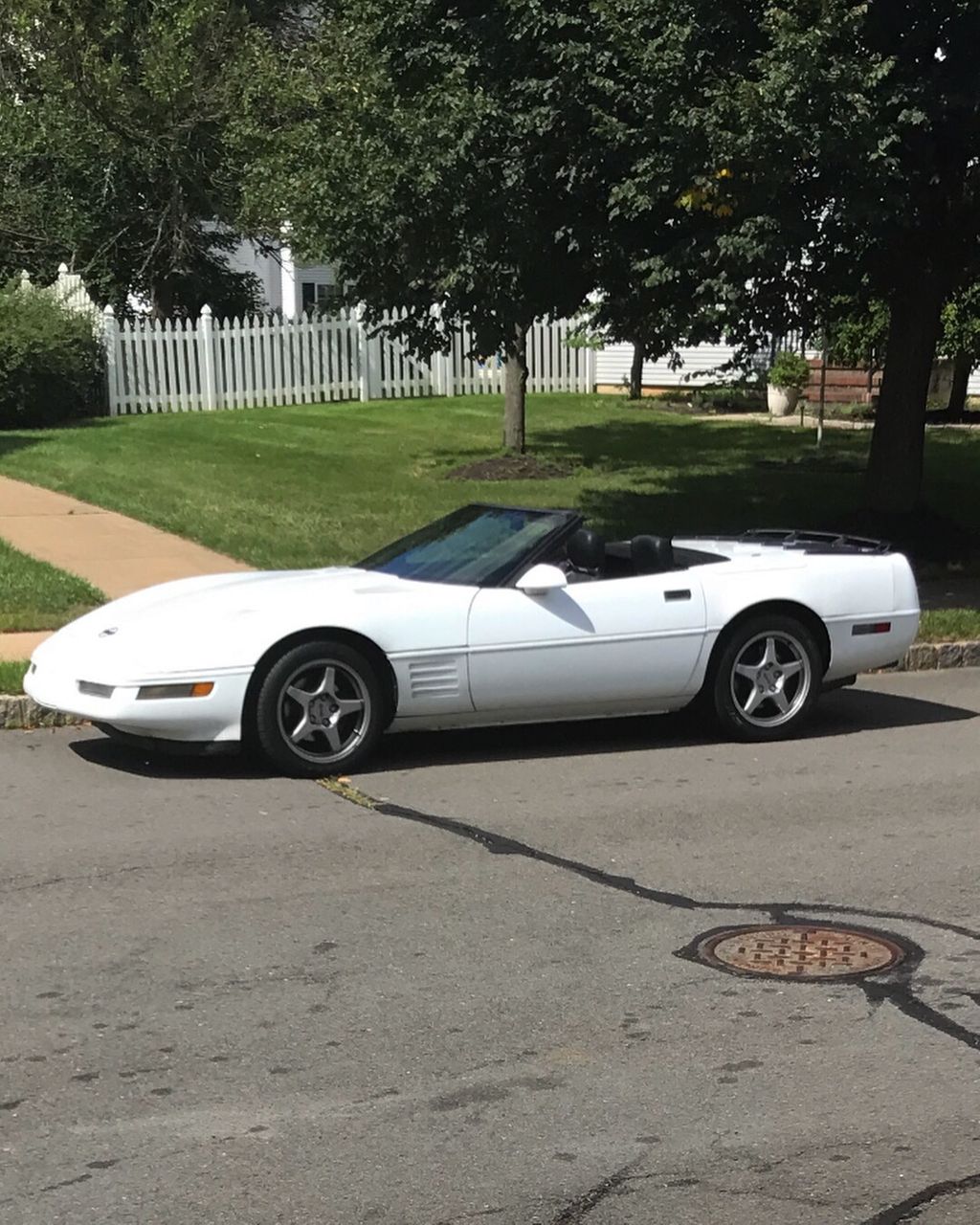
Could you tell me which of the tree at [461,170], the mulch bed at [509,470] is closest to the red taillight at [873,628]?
the tree at [461,170]

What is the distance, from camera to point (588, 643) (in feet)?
27.6

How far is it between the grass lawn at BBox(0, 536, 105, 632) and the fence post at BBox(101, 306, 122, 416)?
1157 cm

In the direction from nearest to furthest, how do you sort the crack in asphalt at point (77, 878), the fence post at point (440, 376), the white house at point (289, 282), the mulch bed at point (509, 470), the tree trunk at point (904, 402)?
1. the crack in asphalt at point (77, 878)
2. the tree trunk at point (904, 402)
3. the mulch bed at point (509, 470)
4. the fence post at point (440, 376)
5. the white house at point (289, 282)

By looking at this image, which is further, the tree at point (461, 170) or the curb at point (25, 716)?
the tree at point (461, 170)

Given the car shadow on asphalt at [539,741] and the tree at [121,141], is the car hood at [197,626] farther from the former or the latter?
the tree at [121,141]

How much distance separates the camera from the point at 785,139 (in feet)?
35.4

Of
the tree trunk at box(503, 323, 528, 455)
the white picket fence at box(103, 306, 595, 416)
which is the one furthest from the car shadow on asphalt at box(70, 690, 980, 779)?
the white picket fence at box(103, 306, 595, 416)

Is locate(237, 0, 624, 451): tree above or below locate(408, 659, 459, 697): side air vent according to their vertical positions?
above

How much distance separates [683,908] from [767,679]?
9.81 ft

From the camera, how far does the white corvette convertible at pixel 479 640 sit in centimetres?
788

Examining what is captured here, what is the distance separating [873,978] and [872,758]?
11.0 feet

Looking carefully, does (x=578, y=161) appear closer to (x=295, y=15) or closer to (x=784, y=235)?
Answer: (x=784, y=235)

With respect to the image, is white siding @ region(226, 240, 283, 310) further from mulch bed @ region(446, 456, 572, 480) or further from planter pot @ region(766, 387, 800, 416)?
mulch bed @ region(446, 456, 572, 480)

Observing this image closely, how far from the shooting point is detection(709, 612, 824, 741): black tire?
878 centimetres
